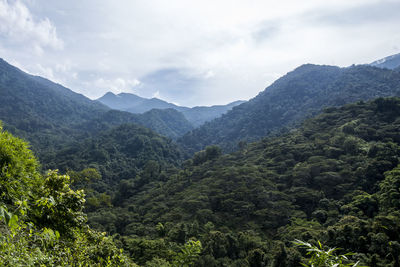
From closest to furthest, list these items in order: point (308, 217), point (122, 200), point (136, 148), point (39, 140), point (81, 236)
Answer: point (81, 236)
point (308, 217)
point (122, 200)
point (136, 148)
point (39, 140)

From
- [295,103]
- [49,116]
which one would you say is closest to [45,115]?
[49,116]

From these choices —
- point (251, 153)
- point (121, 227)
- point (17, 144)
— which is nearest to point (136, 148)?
point (251, 153)

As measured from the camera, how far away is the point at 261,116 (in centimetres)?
12762

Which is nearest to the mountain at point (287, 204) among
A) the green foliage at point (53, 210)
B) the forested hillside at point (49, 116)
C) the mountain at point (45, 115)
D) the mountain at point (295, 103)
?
the green foliage at point (53, 210)

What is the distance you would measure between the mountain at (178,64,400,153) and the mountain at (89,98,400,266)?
157 feet

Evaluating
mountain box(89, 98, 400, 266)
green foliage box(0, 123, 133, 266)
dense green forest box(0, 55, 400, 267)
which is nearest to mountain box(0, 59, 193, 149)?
dense green forest box(0, 55, 400, 267)

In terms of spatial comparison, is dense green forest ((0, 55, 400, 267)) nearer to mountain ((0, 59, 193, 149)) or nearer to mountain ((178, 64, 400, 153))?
mountain ((178, 64, 400, 153))

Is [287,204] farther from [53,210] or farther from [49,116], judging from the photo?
[49,116]

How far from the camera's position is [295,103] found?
130750 mm

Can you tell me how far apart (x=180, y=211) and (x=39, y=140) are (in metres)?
90.8

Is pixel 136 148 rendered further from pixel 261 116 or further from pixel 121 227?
pixel 261 116

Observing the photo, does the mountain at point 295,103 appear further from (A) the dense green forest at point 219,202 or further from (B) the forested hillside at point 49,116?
(B) the forested hillside at point 49,116

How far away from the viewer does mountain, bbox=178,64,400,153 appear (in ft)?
328

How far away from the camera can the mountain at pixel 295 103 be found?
9984 centimetres
